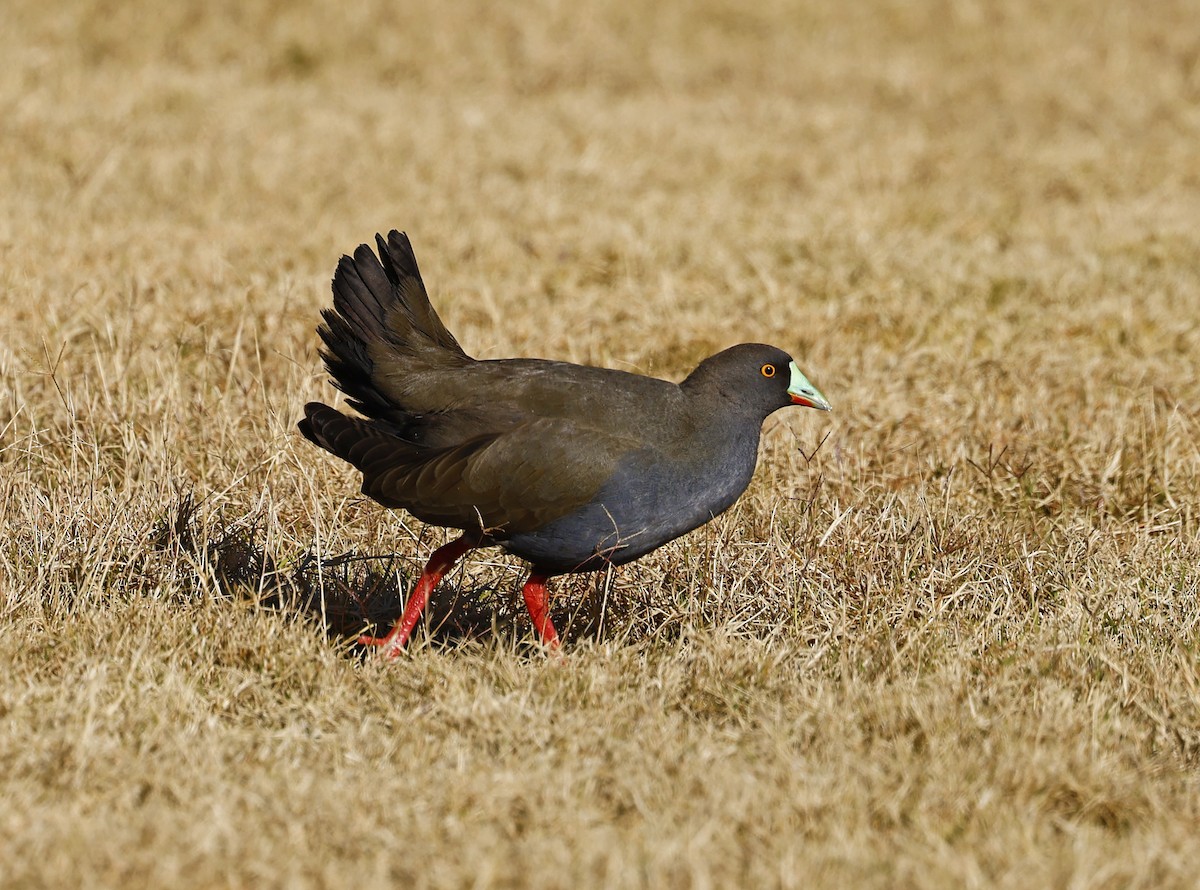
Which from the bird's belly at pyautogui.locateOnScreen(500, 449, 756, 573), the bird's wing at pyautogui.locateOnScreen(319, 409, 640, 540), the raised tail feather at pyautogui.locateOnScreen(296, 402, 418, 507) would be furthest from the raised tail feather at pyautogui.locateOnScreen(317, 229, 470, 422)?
the bird's belly at pyautogui.locateOnScreen(500, 449, 756, 573)

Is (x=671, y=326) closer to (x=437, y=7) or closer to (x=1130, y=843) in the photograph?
(x=1130, y=843)

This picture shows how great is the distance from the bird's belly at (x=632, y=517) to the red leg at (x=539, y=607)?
0.20 m

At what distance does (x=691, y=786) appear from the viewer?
11.6 ft

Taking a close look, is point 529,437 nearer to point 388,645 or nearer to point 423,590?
point 423,590

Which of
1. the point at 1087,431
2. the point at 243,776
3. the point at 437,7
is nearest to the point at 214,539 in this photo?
the point at 243,776

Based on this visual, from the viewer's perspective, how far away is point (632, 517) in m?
4.19

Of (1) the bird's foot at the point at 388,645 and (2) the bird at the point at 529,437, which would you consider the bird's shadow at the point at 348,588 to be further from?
(2) the bird at the point at 529,437

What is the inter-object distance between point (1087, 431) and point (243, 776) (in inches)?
157

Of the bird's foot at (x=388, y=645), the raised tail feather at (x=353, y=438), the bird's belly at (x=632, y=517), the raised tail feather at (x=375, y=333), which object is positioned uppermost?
the raised tail feather at (x=375, y=333)

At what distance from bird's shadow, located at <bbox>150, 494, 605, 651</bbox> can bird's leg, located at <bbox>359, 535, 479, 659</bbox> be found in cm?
9

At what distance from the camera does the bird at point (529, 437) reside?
4234 millimetres

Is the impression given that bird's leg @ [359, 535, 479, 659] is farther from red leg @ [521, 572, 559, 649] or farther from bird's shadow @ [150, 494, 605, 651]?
red leg @ [521, 572, 559, 649]

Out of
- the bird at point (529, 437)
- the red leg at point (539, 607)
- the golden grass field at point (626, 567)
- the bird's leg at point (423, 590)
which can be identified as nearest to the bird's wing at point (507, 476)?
the bird at point (529, 437)

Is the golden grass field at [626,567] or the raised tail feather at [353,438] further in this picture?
the raised tail feather at [353,438]
